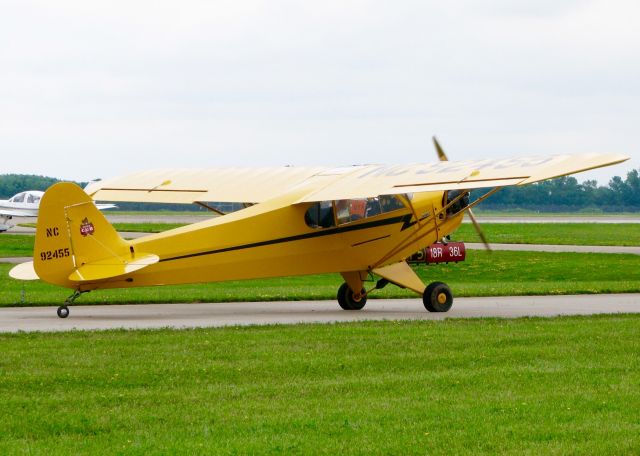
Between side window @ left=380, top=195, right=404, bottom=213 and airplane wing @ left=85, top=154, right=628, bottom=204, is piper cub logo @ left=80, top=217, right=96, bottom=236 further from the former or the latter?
side window @ left=380, top=195, right=404, bottom=213

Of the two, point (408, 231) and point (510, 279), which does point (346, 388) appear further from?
point (510, 279)

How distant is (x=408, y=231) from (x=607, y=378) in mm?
9543

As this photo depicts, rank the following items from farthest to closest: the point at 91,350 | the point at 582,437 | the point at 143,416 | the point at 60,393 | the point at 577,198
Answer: the point at 577,198, the point at 91,350, the point at 60,393, the point at 143,416, the point at 582,437

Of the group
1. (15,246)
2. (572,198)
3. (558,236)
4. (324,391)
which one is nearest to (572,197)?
(572,198)

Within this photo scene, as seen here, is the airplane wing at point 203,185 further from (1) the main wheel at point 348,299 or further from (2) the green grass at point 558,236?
(2) the green grass at point 558,236

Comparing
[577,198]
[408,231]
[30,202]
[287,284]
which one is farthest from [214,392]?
[577,198]

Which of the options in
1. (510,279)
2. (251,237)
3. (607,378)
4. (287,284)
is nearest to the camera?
(607,378)

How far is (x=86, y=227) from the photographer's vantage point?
1909 centimetres

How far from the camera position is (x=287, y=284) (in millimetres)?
31938

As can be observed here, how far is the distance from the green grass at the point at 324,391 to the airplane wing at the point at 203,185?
6.88 meters

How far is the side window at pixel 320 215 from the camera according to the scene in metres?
21.2

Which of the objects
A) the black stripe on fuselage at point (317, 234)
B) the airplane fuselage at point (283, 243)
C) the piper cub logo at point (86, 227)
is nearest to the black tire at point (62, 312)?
the airplane fuselage at point (283, 243)

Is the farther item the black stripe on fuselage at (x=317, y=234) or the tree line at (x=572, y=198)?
the tree line at (x=572, y=198)

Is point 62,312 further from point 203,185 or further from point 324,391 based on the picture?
point 324,391
